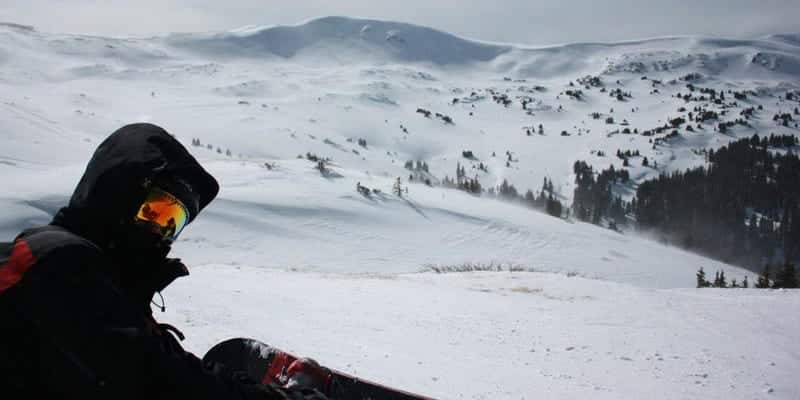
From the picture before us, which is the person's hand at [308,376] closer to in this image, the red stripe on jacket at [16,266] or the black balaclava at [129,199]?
the black balaclava at [129,199]

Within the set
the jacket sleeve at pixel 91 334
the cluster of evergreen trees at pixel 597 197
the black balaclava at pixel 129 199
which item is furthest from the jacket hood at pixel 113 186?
the cluster of evergreen trees at pixel 597 197

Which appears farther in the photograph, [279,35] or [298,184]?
[279,35]

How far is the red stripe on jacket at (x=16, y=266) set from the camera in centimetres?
154

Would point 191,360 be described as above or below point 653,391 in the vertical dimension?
above

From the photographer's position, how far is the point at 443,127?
295 ft

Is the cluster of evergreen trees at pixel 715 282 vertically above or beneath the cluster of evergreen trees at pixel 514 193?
above

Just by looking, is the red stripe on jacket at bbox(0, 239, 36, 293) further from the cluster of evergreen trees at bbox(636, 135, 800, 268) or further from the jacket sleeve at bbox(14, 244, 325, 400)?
the cluster of evergreen trees at bbox(636, 135, 800, 268)

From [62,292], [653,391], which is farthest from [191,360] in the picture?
[653,391]

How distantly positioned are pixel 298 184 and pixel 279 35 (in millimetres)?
128378

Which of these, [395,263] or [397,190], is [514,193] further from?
[395,263]

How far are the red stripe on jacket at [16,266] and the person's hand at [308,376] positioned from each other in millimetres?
1813

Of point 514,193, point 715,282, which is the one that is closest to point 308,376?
point 715,282

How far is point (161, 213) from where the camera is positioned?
209cm

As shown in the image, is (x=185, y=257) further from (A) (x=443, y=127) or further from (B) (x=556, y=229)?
(A) (x=443, y=127)
